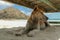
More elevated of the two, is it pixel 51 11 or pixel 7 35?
pixel 51 11

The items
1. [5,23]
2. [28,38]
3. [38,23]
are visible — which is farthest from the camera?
[5,23]

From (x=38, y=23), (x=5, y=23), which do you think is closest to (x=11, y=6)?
(x=5, y=23)

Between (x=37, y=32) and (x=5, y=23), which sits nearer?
(x=37, y=32)

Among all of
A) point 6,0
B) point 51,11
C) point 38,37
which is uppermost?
point 6,0

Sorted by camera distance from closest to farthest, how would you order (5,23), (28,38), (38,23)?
(28,38), (38,23), (5,23)

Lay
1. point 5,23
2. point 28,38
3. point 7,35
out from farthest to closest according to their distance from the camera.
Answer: point 5,23 < point 7,35 < point 28,38

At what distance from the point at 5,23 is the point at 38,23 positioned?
3.70ft

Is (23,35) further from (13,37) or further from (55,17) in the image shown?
(55,17)

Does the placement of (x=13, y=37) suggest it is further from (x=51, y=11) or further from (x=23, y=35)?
(x=51, y=11)

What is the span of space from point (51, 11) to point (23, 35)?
156 cm

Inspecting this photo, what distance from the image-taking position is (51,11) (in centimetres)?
455

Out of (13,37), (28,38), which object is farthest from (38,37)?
(13,37)

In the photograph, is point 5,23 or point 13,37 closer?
point 13,37

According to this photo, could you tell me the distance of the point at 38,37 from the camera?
3.05 meters
